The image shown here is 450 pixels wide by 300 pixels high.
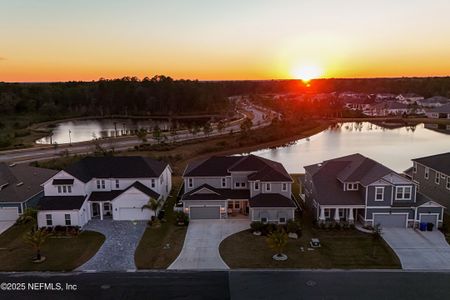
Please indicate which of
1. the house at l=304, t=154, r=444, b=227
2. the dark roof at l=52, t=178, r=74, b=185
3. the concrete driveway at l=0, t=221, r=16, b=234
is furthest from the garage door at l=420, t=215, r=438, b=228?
the concrete driveway at l=0, t=221, r=16, b=234

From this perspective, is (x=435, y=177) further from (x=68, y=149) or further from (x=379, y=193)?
(x=68, y=149)

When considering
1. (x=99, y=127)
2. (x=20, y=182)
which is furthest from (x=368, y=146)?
(x=99, y=127)

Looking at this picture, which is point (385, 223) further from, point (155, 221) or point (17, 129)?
point (17, 129)

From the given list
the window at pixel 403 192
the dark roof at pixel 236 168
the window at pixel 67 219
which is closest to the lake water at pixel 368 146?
the dark roof at pixel 236 168

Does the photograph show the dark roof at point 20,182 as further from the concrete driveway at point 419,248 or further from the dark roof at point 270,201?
the concrete driveway at point 419,248

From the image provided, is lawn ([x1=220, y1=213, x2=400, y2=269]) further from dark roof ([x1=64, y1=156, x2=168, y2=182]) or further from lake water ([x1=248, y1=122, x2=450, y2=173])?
lake water ([x1=248, y1=122, x2=450, y2=173])

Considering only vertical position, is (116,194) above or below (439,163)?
below
